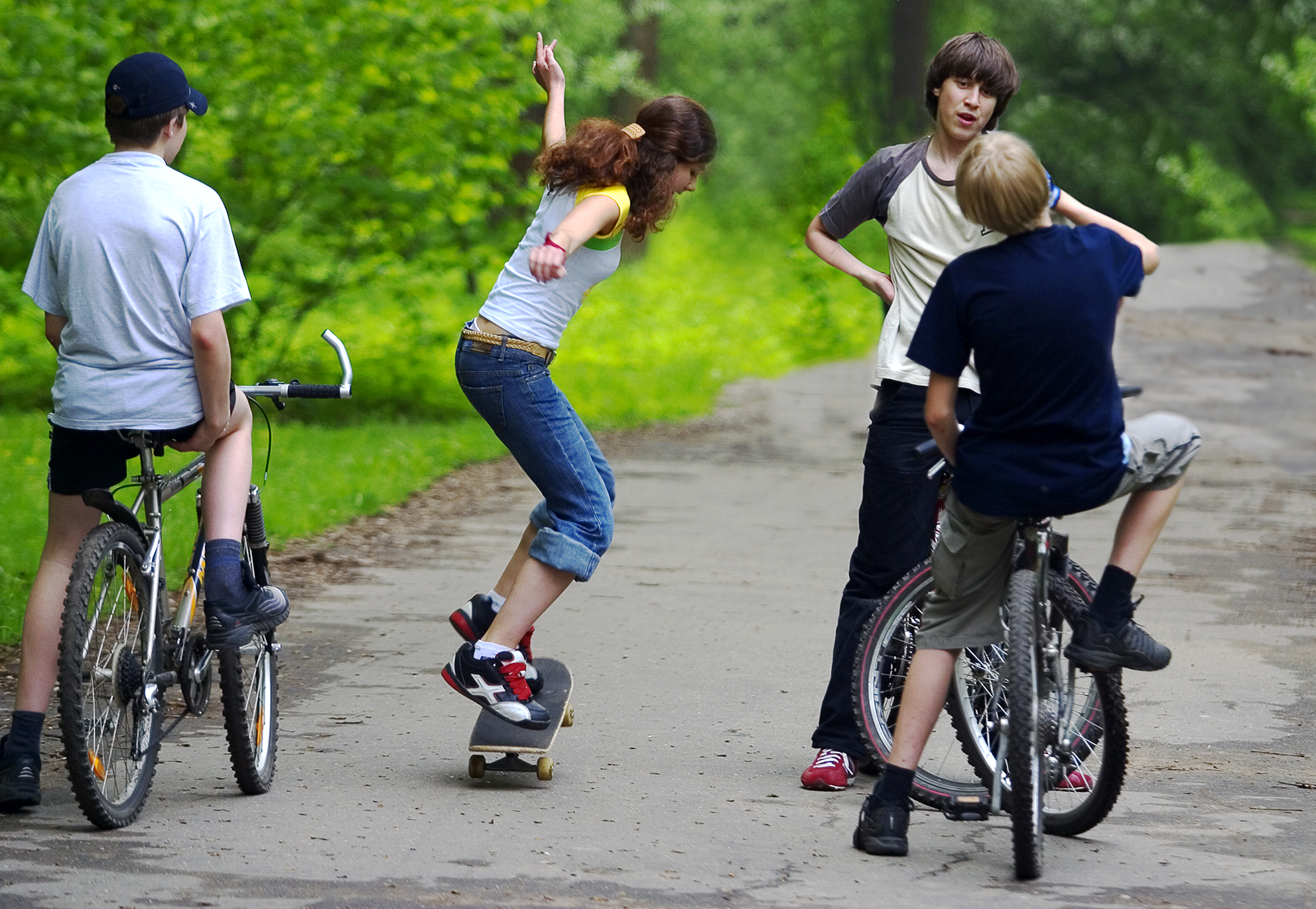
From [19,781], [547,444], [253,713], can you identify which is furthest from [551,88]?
[19,781]

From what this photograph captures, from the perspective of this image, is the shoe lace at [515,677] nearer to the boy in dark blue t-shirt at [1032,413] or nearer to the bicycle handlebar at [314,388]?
the bicycle handlebar at [314,388]

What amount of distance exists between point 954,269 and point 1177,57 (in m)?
26.5

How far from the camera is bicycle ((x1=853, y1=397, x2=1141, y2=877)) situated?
13.5ft

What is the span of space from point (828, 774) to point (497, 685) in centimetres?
98

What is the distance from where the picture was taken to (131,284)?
4.20 m

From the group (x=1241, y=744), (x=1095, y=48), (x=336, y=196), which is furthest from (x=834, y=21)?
(x=1241, y=744)

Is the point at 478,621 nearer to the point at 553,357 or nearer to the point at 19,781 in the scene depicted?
the point at 553,357

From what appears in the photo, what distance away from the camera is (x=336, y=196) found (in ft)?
41.7

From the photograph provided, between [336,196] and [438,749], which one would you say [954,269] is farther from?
[336,196]

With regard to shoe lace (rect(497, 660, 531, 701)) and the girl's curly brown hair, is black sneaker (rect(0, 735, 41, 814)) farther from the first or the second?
the girl's curly brown hair

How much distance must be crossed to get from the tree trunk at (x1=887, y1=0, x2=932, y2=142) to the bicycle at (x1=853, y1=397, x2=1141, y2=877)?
2667 cm

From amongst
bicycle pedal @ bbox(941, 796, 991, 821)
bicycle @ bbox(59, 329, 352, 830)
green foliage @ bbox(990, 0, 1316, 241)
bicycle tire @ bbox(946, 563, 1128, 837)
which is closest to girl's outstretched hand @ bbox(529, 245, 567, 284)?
bicycle @ bbox(59, 329, 352, 830)

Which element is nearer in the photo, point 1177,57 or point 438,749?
point 438,749

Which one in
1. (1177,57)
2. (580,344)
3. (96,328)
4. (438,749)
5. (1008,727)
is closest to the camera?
(1008,727)
